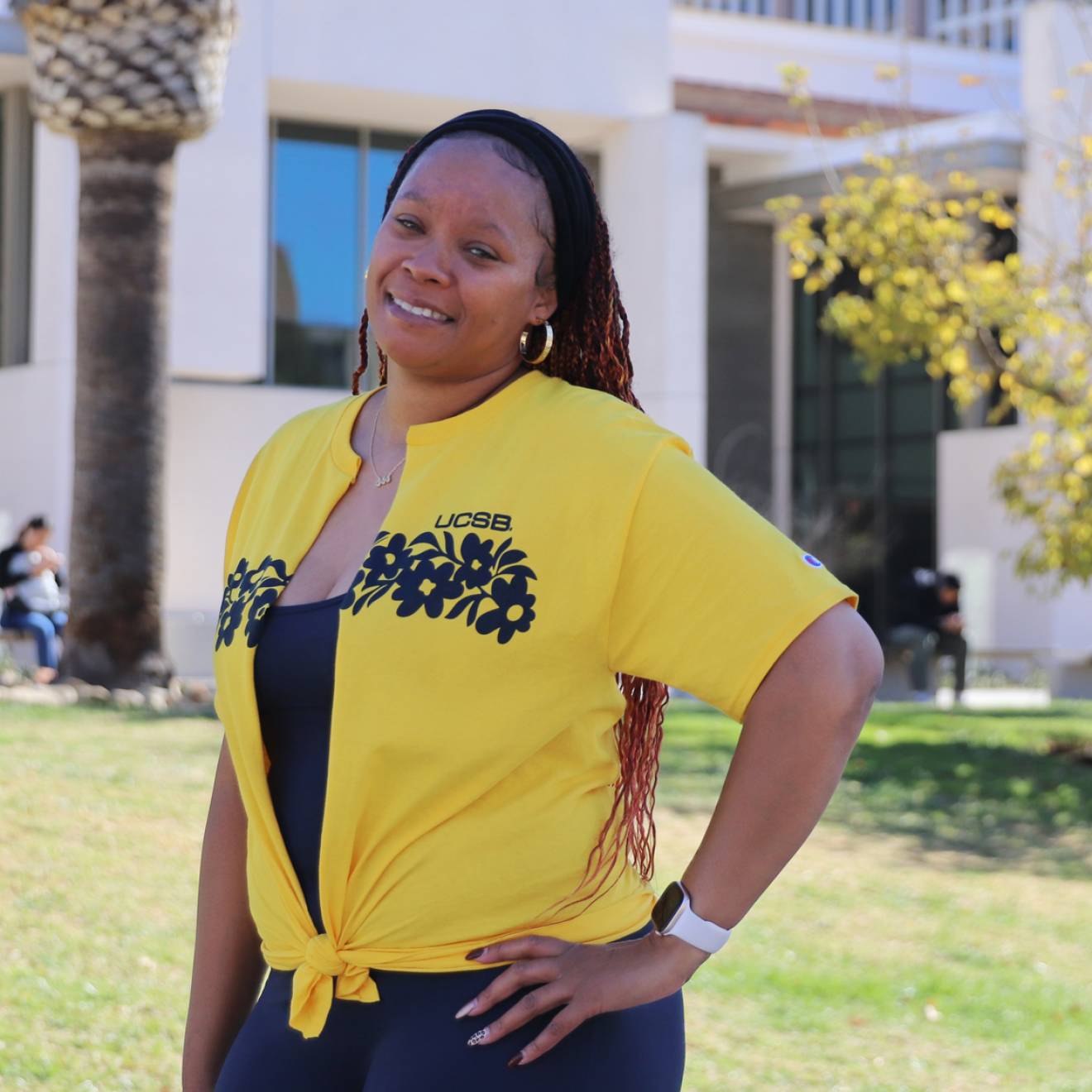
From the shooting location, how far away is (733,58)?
29391 mm

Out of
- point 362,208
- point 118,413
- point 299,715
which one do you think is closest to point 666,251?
point 362,208

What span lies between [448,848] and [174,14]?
1092 cm

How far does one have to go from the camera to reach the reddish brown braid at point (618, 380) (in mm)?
2287

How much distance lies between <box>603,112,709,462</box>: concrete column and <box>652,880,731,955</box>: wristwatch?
19854mm

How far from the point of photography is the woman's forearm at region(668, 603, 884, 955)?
2074 millimetres

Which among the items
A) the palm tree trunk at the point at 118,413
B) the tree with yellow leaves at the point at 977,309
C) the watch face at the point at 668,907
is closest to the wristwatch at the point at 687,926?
the watch face at the point at 668,907

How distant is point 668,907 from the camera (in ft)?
7.14

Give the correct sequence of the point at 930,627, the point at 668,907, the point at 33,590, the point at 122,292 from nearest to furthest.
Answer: the point at 668,907
the point at 122,292
the point at 33,590
the point at 930,627

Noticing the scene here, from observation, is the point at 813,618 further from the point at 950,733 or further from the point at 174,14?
the point at 950,733

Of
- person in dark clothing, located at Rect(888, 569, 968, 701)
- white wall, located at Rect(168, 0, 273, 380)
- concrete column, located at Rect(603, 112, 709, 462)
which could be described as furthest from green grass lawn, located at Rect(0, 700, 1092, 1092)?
concrete column, located at Rect(603, 112, 709, 462)

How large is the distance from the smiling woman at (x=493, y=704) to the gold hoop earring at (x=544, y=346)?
0.16ft

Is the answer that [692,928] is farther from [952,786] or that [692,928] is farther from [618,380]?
[952,786]

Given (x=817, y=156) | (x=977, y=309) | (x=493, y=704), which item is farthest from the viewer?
(x=817, y=156)

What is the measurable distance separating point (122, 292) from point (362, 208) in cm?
1074
